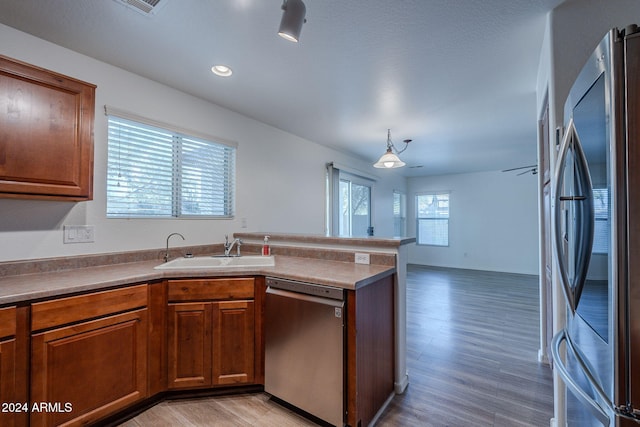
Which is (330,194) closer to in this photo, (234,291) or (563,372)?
(234,291)

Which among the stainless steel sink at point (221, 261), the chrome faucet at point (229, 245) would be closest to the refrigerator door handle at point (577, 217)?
the stainless steel sink at point (221, 261)

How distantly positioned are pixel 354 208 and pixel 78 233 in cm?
413

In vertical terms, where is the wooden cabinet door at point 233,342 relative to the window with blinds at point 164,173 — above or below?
below

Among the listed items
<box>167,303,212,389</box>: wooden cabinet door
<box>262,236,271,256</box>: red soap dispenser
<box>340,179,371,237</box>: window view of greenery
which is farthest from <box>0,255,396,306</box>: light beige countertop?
<box>340,179,371,237</box>: window view of greenery

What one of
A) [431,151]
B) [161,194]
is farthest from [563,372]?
[431,151]

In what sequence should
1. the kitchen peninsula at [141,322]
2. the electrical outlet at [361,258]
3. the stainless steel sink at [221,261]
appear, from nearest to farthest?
the kitchen peninsula at [141,322] < the electrical outlet at [361,258] < the stainless steel sink at [221,261]

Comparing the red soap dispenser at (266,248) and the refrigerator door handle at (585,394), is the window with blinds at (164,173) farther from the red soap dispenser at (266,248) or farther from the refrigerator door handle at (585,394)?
the refrigerator door handle at (585,394)

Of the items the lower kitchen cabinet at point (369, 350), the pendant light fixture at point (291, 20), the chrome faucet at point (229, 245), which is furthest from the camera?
the chrome faucet at point (229, 245)

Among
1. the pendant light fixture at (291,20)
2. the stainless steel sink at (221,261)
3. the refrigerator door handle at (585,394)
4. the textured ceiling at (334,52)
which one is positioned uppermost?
the textured ceiling at (334,52)

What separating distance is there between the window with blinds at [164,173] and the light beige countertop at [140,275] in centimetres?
55

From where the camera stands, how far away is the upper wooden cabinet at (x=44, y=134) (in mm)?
1553

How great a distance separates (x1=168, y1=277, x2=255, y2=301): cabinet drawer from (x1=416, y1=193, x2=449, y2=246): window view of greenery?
686 cm

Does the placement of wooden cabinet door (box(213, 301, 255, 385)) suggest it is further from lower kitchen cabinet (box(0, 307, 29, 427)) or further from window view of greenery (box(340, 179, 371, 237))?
window view of greenery (box(340, 179, 371, 237))

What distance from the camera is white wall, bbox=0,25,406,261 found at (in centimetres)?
182
